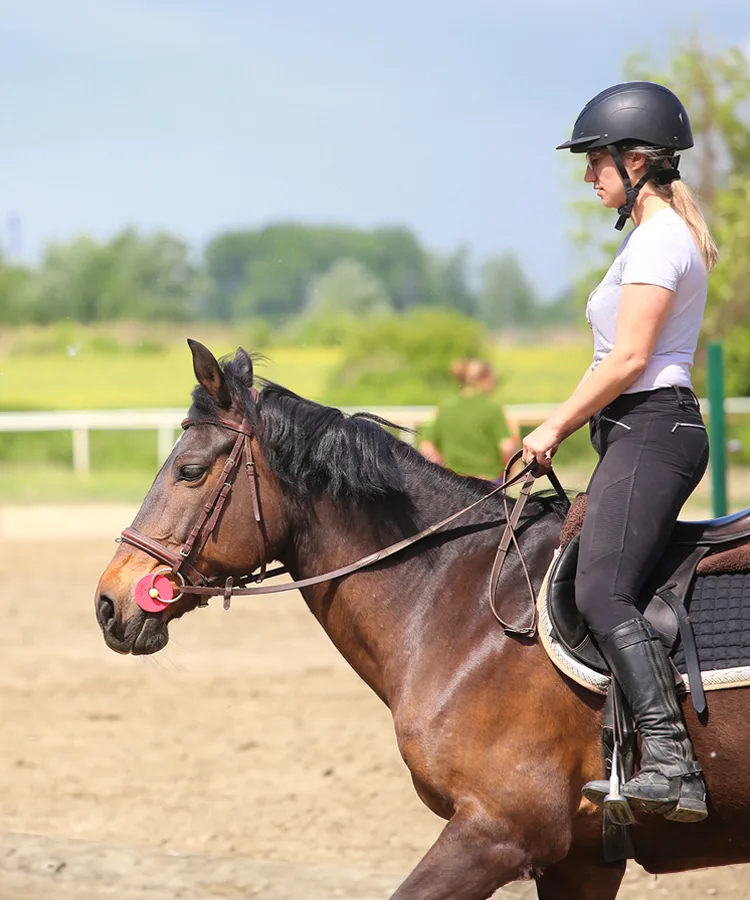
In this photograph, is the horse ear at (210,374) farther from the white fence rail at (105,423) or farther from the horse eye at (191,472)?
the white fence rail at (105,423)

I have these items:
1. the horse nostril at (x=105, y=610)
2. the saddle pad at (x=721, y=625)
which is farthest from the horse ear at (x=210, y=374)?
the saddle pad at (x=721, y=625)

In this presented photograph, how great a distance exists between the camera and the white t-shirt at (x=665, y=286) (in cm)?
308

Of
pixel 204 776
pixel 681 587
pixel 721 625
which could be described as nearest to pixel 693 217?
pixel 681 587

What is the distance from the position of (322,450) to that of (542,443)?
0.68 m

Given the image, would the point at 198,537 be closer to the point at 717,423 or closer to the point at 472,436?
the point at 472,436

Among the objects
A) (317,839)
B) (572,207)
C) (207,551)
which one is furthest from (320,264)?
(207,551)

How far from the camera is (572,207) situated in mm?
23438

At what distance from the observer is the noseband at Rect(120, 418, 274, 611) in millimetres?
3424

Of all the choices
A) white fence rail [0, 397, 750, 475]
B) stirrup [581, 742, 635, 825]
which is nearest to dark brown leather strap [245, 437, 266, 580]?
stirrup [581, 742, 635, 825]

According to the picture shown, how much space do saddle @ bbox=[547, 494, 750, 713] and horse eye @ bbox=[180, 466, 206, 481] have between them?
108 centimetres

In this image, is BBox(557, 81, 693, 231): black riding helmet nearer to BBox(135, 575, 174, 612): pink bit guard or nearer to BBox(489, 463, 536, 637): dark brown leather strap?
BBox(489, 463, 536, 637): dark brown leather strap

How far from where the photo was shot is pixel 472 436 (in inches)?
333

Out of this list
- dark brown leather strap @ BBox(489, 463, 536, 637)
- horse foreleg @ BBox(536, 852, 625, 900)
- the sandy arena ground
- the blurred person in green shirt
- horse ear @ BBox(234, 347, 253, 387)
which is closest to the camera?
dark brown leather strap @ BBox(489, 463, 536, 637)

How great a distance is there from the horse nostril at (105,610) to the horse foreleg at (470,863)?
1139 mm
